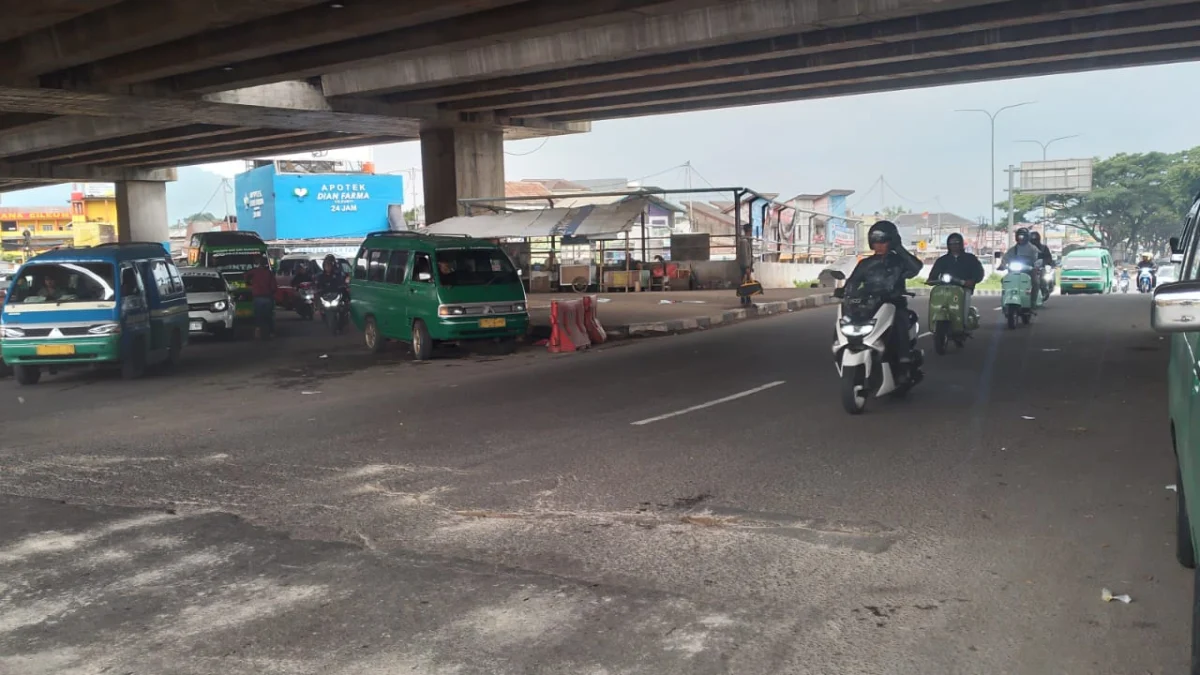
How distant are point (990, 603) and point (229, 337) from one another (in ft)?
64.0

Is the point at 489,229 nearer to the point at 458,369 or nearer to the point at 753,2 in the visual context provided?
the point at 753,2

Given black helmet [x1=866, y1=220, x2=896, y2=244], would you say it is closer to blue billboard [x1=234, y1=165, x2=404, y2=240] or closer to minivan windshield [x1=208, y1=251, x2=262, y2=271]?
minivan windshield [x1=208, y1=251, x2=262, y2=271]

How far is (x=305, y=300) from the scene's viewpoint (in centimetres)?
2541

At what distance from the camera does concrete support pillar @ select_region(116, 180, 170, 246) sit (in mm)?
47812

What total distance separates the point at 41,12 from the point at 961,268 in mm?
16012

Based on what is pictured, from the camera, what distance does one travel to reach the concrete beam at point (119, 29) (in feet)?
53.5

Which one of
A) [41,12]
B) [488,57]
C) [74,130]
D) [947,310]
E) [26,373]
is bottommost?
[26,373]

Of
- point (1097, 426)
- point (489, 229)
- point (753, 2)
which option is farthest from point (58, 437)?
point (489, 229)

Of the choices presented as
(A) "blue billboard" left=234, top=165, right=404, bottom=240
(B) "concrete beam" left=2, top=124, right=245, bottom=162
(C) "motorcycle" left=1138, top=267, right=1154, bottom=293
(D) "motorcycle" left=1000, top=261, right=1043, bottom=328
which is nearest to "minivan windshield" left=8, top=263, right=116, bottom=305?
(D) "motorcycle" left=1000, top=261, right=1043, bottom=328

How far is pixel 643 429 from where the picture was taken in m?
9.13

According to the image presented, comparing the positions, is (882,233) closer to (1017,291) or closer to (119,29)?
(1017,291)

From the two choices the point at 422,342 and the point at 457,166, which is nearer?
the point at 422,342

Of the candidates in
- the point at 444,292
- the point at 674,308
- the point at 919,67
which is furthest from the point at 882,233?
the point at 919,67

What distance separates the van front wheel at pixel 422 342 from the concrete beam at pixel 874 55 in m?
12.0
